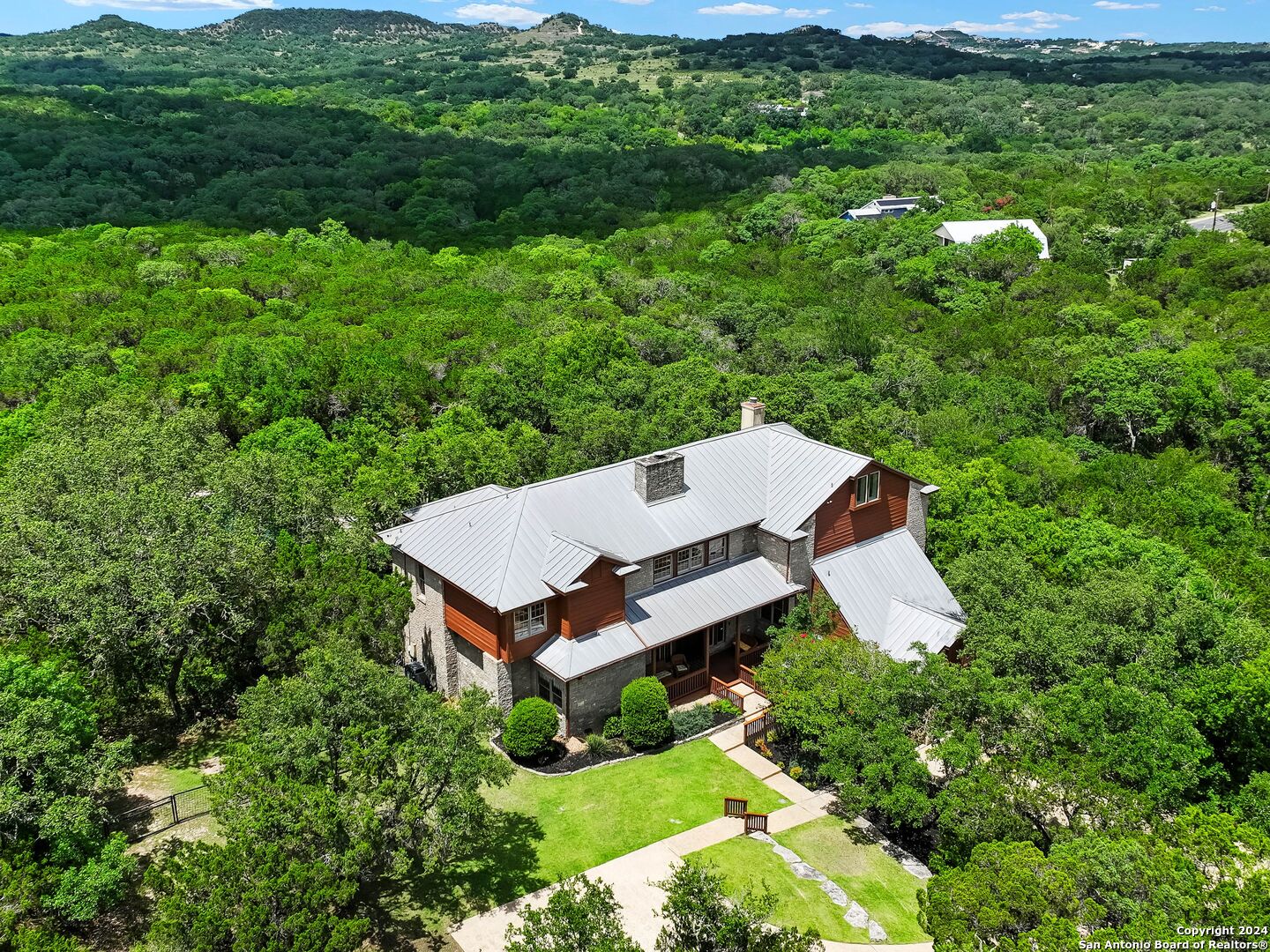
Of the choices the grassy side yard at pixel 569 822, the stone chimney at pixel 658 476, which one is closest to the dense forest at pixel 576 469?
the grassy side yard at pixel 569 822

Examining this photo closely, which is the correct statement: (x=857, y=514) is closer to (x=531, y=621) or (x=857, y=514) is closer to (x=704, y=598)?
(x=704, y=598)

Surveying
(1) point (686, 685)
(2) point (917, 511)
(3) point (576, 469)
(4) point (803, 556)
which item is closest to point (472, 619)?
(1) point (686, 685)

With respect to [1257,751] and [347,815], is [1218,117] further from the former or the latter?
[347,815]

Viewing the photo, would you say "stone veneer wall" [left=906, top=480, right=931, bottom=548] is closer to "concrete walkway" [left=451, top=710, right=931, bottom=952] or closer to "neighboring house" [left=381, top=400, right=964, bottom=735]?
"neighboring house" [left=381, top=400, right=964, bottom=735]

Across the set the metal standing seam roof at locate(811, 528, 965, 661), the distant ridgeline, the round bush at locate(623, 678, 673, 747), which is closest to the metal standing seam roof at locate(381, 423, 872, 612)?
the metal standing seam roof at locate(811, 528, 965, 661)

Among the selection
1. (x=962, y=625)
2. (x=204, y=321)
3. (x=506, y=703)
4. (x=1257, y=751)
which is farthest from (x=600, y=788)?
(x=204, y=321)

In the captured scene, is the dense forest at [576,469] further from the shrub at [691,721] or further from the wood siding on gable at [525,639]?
the wood siding on gable at [525,639]

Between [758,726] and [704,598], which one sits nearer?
[758,726]
